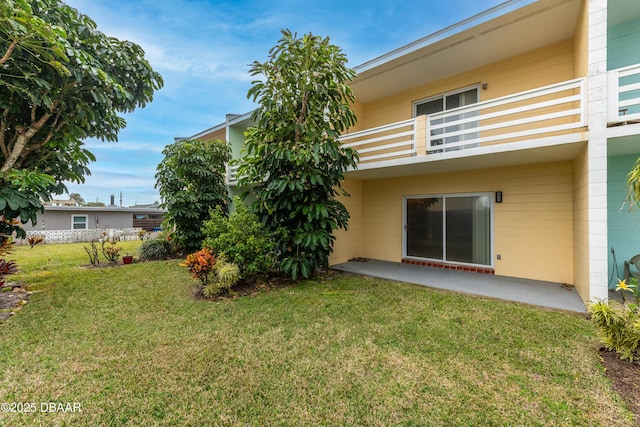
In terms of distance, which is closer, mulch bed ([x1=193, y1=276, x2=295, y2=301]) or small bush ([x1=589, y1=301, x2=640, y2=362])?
small bush ([x1=589, y1=301, x2=640, y2=362])

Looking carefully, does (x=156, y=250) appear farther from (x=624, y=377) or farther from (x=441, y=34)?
(x=624, y=377)

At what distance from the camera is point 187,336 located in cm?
325

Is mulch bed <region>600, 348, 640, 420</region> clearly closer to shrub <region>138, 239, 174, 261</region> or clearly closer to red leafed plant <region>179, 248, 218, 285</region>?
red leafed plant <region>179, 248, 218, 285</region>

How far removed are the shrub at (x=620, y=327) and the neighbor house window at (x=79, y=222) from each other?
25.0 meters

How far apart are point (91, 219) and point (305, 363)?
22979 mm

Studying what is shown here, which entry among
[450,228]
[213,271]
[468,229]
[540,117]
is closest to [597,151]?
[540,117]

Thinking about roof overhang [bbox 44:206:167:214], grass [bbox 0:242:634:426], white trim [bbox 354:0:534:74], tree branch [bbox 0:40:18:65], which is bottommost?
grass [bbox 0:242:634:426]

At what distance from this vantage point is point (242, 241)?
5.09 m

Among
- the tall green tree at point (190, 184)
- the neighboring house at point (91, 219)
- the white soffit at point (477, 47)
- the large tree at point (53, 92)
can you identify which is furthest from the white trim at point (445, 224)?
the neighboring house at point (91, 219)

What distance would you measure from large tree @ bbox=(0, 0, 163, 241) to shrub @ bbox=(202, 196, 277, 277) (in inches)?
103

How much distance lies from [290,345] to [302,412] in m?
1.02

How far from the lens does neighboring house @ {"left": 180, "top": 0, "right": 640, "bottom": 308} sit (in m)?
3.81

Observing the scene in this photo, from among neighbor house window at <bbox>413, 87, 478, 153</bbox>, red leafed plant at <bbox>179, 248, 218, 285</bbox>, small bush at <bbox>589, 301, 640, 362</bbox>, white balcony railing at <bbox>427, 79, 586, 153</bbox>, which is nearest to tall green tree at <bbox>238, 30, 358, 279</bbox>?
red leafed plant at <bbox>179, 248, 218, 285</bbox>

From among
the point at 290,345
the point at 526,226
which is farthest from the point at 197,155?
the point at 526,226
